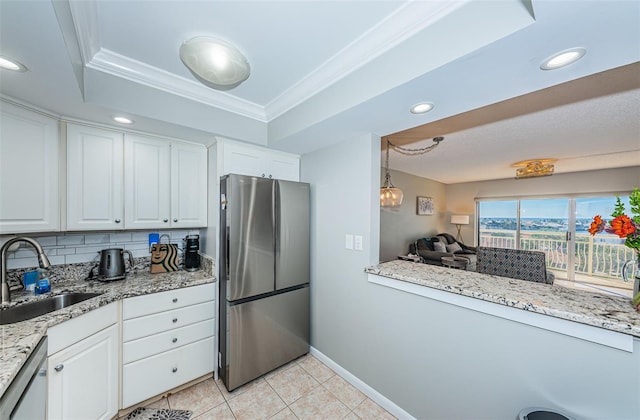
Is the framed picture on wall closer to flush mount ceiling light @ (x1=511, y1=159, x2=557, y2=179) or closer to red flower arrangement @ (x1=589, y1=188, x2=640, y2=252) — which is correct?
flush mount ceiling light @ (x1=511, y1=159, x2=557, y2=179)

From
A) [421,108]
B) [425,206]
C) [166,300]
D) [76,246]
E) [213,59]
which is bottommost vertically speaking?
[166,300]

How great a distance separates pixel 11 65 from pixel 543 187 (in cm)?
828

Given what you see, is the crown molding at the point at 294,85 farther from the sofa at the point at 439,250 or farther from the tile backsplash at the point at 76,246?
the sofa at the point at 439,250

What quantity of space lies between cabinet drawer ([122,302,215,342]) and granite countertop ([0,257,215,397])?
202mm

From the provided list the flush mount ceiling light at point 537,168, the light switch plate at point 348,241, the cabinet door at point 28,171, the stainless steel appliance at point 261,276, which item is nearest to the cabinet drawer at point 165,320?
the stainless steel appliance at point 261,276

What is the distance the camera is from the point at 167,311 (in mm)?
1863

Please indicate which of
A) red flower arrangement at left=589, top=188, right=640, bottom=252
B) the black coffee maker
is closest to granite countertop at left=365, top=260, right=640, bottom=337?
red flower arrangement at left=589, top=188, right=640, bottom=252

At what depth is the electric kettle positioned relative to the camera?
1.95 meters

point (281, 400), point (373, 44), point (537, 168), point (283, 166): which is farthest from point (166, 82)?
point (537, 168)

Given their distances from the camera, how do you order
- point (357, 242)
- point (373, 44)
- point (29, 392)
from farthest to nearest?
point (357, 242) → point (373, 44) → point (29, 392)

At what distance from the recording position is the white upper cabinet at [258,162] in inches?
86.5

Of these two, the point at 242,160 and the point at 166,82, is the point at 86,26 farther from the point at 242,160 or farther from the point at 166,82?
the point at 242,160

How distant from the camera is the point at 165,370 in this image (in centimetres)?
185

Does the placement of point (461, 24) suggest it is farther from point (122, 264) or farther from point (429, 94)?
point (122, 264)
